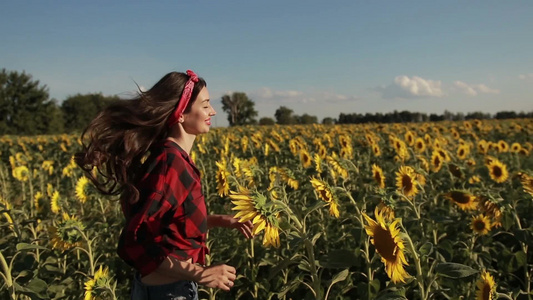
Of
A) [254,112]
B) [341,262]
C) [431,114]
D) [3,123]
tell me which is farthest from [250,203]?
[254,112]

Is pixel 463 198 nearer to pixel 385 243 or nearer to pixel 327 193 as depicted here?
pixel 327 193

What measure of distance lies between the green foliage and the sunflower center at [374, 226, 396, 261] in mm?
35255

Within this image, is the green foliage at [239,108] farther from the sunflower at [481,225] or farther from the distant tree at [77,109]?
the sunflower at [481,225]

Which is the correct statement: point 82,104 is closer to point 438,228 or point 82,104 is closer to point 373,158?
point 373,158

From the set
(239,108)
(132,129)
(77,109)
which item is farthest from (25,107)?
(132,129)

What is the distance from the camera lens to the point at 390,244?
157cm

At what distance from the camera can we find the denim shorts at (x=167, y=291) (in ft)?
5.59

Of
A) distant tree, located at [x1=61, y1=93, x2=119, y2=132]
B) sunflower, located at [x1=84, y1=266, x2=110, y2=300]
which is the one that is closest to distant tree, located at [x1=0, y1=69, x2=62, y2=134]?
distant tree, located at [x1=61, y1=93, x2=119, y2=132]

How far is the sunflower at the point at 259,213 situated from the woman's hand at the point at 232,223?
187 millimetres

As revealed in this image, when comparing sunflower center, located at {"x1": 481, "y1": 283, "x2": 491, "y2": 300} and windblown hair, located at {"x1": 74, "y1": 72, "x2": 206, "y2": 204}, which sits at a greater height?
windblown hair, located at {"x1": 74, "y1": 72, "x2": 206, "y2": 204}

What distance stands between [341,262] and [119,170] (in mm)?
1068

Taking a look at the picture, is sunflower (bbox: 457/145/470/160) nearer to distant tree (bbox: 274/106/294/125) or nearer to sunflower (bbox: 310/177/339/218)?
sunflower (bbox: 310/177/339/218)

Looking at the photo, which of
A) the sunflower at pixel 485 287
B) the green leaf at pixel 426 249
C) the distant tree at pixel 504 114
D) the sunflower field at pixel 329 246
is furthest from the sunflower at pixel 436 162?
the distant tree at pixel 504 114

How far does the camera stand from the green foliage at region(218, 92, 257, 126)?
140 ft
